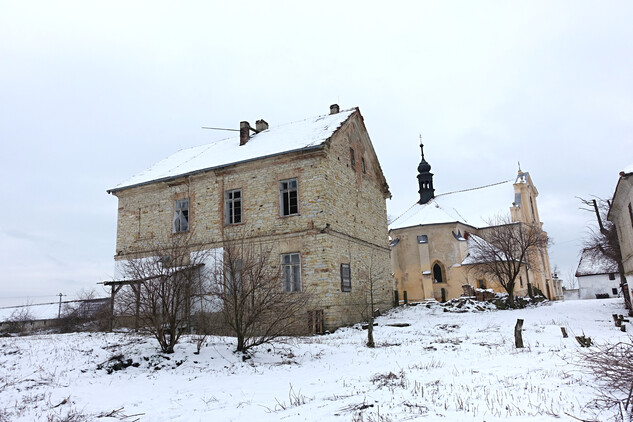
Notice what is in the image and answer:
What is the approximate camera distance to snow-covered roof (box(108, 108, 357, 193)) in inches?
803

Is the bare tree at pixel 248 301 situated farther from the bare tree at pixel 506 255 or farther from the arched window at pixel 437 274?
the arched window at pixel 437 274

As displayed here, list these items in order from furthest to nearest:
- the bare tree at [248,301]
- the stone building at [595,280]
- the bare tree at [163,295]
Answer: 1. the stone building at [595,280]
2. the bare tree at [248,301]
3. the bare tree at [163,295]

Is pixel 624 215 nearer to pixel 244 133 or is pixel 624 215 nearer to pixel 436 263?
pixel 244 133

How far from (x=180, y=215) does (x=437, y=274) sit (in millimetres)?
21758

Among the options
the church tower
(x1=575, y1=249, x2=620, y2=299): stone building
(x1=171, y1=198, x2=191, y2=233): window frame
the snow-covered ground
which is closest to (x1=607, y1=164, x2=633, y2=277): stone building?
the snow-covered ground

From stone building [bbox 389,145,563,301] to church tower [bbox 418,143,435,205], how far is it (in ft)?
5.62

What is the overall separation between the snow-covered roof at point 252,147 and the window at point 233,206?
4.52 ft

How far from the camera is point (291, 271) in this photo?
19172 millimetres

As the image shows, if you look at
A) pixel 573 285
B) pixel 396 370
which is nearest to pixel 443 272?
pixel 396 370

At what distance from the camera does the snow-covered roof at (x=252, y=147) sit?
20391 mm

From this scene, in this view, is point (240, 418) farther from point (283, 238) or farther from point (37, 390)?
point (283, 238)

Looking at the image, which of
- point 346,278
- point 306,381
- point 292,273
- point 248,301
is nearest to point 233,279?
point 248,301

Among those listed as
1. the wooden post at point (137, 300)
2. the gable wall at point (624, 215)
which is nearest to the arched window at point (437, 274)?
the gable wall at point (624, 215)

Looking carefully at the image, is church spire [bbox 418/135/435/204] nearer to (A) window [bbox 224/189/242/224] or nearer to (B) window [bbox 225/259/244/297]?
(A) window [bbox 224/189/242/224]
